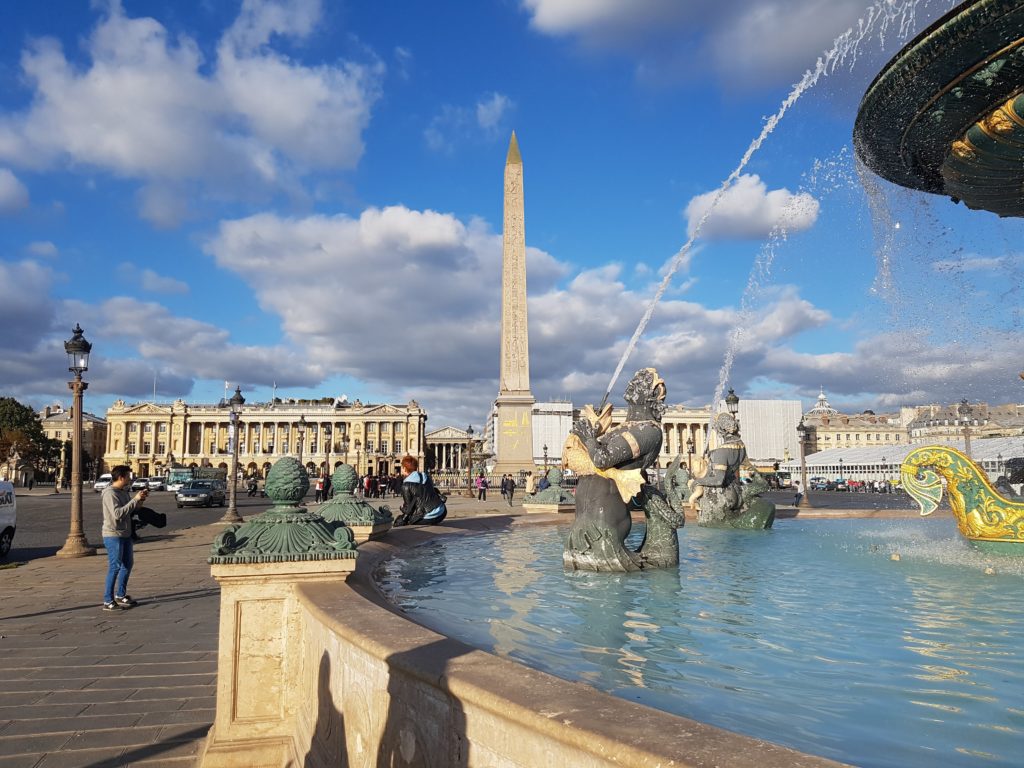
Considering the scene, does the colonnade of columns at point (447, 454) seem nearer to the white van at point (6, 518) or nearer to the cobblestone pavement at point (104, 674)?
the white van at point (6, 518)

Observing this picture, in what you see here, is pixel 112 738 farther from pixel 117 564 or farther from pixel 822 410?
pixel 822 410

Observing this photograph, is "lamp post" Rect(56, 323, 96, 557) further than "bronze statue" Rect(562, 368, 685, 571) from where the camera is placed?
Yes

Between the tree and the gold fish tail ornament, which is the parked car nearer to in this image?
the gold fish tail ornament

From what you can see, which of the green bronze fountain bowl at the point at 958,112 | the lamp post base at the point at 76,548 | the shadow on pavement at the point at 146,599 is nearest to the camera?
the green bronze fountain bowl at the point at 958,112

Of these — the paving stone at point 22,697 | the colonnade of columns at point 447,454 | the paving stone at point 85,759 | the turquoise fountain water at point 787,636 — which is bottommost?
the paving stone at point 85,759

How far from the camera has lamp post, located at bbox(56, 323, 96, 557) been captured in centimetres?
1217

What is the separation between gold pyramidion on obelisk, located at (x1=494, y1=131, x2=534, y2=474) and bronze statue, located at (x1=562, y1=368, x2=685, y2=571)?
28.3 m

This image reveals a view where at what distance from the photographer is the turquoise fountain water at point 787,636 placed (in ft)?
9.32

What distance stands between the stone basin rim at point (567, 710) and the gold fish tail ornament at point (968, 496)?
762 centimetres

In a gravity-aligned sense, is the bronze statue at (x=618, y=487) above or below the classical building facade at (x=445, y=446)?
→ below

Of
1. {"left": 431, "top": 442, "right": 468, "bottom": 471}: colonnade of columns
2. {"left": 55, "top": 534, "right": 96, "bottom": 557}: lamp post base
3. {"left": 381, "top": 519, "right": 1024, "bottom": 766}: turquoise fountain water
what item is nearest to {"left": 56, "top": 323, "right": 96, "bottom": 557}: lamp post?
{"left": 55, "top": 534, "right": 96, "bottom": 557}: lamp post base

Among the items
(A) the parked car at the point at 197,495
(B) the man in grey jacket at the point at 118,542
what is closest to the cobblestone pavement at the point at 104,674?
(B) the man in grey jacket at the point at 118,542

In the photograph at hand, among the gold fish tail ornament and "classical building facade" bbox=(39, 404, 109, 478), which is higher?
"classical building facade" bbox=(39, 404, 109, 478)

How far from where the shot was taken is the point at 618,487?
6496 mm
